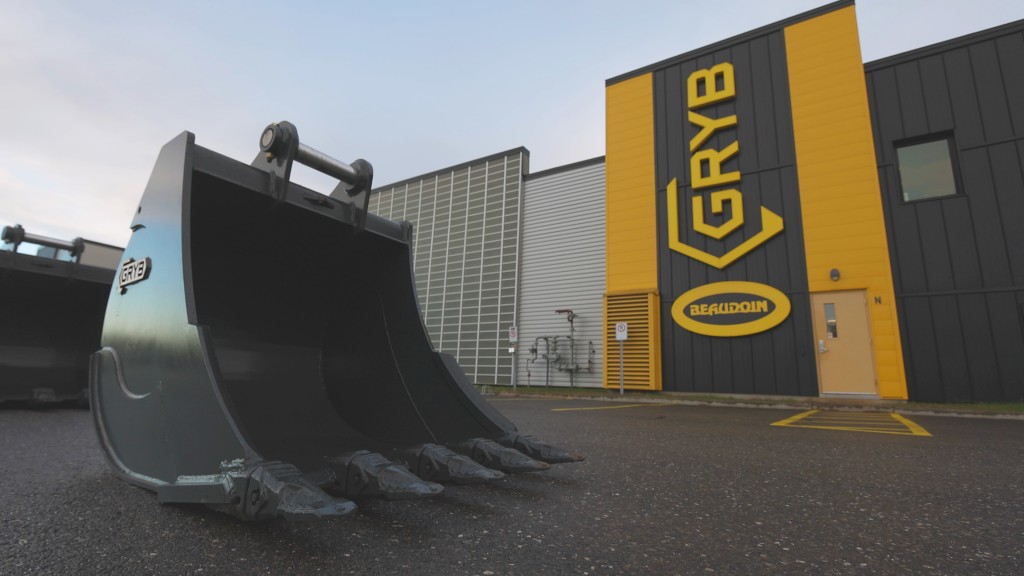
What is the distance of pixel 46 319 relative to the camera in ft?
16.7

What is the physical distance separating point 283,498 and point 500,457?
0.86 metres

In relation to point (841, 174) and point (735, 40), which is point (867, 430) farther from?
point (735, 40)

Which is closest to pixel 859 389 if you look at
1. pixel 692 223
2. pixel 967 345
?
pixel 967 345

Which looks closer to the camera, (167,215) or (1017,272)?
(167,215)

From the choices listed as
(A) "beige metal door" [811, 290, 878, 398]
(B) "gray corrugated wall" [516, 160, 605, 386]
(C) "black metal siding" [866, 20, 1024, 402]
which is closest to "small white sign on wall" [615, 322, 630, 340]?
(B) "gray corrugated wall" [516, 160, 605, 386]

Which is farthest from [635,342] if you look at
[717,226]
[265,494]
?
[265,494]

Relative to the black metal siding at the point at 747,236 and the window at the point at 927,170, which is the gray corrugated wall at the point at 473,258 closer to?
the black metal siding at the point at 747,236

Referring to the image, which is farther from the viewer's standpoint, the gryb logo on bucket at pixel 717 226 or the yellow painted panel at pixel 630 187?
the yellow painted panel at pixel 630 187

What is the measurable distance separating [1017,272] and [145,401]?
1218 centimetres

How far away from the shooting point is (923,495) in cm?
201

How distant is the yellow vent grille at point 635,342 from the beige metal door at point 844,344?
3174mm

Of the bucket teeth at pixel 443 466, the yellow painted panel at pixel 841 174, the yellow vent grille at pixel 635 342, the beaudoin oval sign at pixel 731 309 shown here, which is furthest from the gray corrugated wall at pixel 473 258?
the bucket teeth at pixel 443 466

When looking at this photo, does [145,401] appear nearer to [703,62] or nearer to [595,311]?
[595,311]

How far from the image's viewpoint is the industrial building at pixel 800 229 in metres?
8.46
